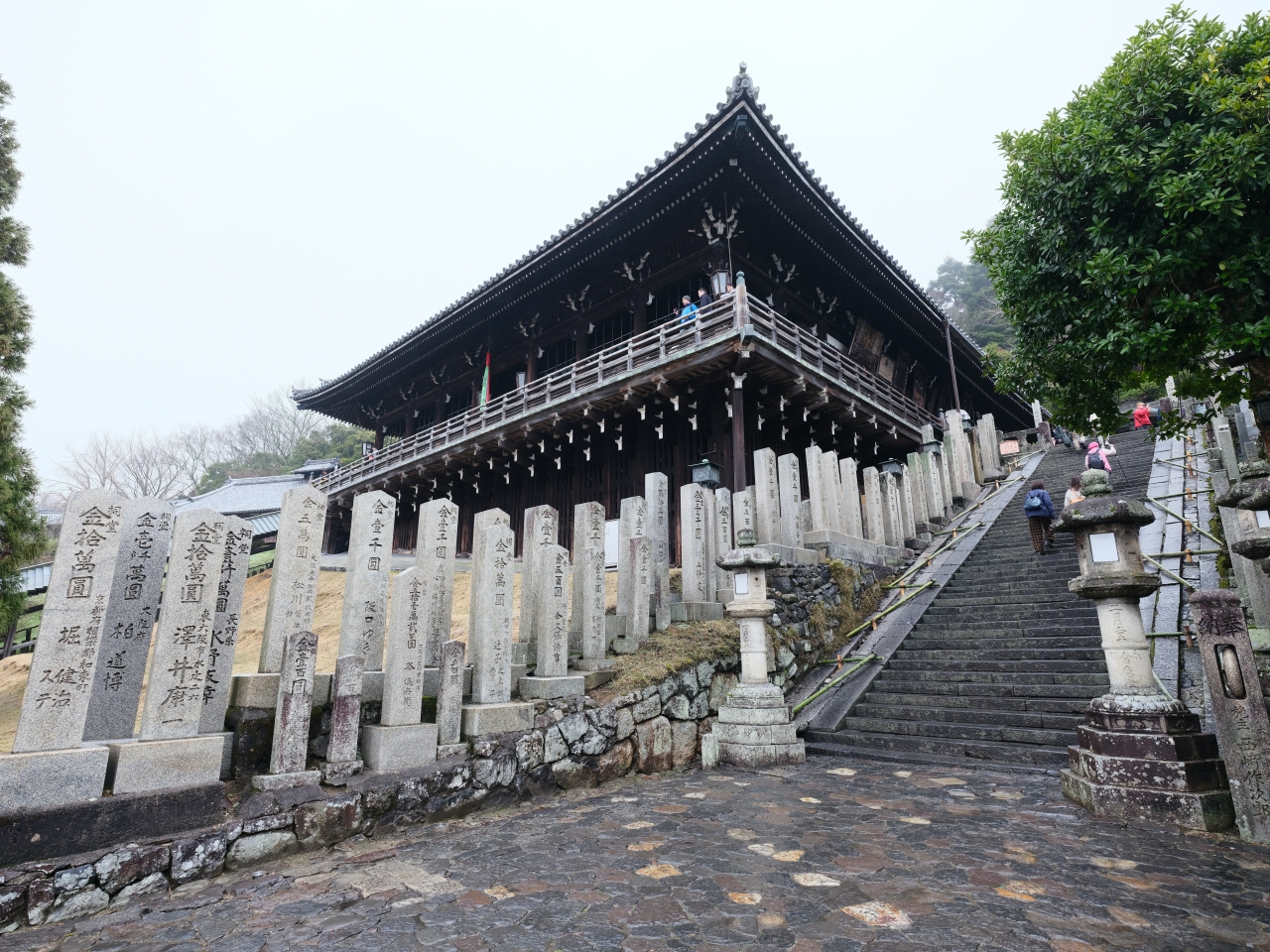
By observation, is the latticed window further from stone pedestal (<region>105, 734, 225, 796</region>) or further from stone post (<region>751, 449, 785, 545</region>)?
stone pedestal (<region>105, 734, 225, 796</region>)

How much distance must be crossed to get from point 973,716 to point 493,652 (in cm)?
522

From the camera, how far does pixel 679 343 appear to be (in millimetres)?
12680

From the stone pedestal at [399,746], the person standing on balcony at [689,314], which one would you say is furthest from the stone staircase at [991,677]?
the person standing on balcony at [689,314]

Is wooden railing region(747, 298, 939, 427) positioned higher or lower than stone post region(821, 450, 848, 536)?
higher

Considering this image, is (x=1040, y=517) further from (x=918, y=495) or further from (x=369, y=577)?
(x=369, y=577)

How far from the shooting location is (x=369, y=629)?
5102 millimetres

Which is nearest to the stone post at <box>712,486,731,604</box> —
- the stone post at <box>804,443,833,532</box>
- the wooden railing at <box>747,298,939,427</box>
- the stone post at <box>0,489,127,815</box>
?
the stone post at <box>804,443,833,532</box>

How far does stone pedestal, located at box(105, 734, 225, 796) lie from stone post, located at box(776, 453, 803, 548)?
7378mm

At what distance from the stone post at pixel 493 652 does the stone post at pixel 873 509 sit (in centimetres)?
796

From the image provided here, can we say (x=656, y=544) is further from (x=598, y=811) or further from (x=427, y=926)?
(x=427, y=926)

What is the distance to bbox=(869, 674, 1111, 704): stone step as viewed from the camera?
6.52 meters

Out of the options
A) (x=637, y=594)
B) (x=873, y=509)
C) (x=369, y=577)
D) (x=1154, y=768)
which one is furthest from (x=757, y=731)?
(x=873, y=509)

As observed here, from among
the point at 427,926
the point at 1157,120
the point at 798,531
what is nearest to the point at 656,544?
the point at 798,531

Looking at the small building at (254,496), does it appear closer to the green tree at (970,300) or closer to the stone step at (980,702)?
the stone step at (980,702)
